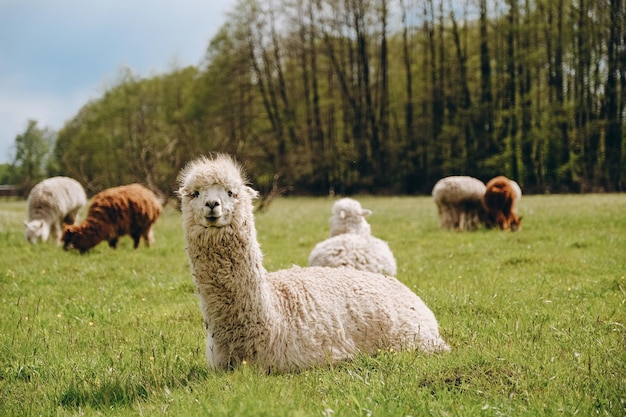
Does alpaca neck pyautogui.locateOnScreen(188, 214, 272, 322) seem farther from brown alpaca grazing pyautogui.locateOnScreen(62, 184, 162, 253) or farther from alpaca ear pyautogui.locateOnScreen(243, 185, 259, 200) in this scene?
brown alpaca grazing pyautogui.locateOnScreen(62, 184, 162, 253)

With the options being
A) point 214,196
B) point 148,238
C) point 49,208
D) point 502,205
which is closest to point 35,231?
point 49,208

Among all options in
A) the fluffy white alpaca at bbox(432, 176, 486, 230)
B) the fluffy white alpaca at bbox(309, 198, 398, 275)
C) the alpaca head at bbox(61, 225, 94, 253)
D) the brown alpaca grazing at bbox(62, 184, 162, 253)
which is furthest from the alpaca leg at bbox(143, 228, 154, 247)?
the fluffy white alpaca at bbox(432, 176, 486, 230)

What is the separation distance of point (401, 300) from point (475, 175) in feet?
114

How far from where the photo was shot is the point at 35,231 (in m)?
12.0

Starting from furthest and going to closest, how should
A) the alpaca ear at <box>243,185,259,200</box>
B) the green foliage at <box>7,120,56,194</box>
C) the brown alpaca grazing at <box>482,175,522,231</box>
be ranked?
the green foliage at <box>7,120,56,194</box>
the brown alpaca grazing at <box>482,175,522,231</box>
the alpaca ear at <box>243,185,259,200</box>

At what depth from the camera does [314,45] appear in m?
41.2

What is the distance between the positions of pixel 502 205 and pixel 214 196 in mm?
11077

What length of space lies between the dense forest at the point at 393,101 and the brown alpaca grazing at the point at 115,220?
20.1 m

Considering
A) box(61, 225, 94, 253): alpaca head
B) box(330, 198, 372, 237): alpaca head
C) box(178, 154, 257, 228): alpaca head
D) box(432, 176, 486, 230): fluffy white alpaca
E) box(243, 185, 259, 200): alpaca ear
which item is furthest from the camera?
box(432, 176, 486, 230): fluffy white alpaca

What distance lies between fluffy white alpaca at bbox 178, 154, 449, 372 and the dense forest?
92.7 feet

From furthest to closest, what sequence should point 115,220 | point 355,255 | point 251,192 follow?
point 115,220 < point 355,255 < point 251,192

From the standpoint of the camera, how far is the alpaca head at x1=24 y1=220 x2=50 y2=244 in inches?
473

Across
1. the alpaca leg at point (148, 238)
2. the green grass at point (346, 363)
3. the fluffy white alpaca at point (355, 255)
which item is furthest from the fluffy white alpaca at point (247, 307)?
the alpaca leg at point (148, 238)

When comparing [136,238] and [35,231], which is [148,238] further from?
[35,231]
